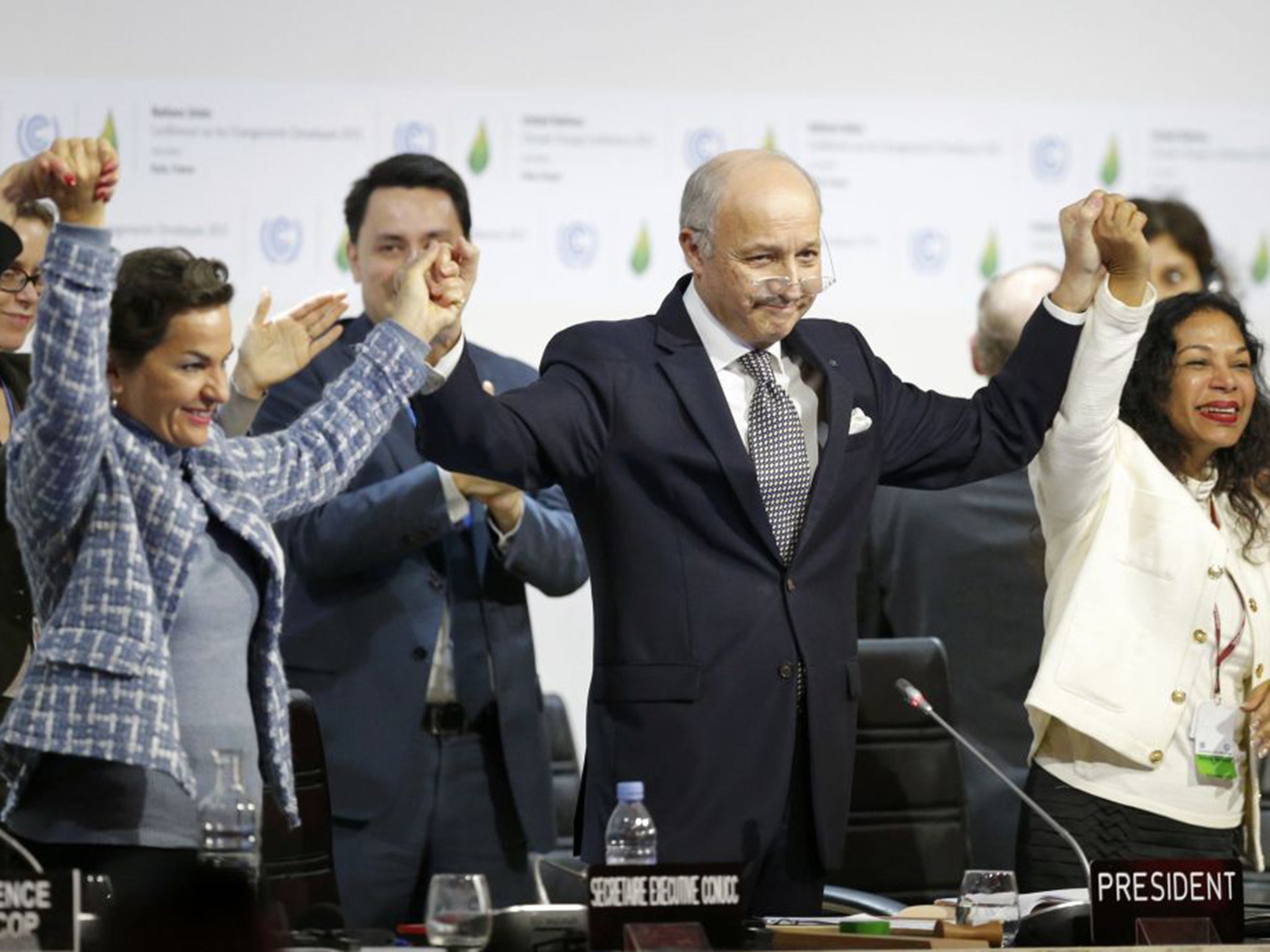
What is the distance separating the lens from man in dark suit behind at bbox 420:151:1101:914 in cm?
286

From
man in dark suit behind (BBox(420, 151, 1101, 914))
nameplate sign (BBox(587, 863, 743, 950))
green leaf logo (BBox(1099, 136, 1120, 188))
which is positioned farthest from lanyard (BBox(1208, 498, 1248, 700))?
green leaf logo (BBox(1099, 136, 1120, 188))

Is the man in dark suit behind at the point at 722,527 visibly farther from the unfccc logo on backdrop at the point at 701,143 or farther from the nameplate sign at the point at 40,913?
the unfccc logo on backdrop at the point at 701,143

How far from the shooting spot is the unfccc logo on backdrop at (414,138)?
4672 mm

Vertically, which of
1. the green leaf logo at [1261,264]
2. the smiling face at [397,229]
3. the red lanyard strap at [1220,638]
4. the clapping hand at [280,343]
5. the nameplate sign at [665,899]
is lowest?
the nameplate sign at [665,899]

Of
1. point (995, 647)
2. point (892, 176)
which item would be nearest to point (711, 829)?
point (995, 647)

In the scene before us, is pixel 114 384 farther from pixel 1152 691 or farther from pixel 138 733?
pixel 1152 691

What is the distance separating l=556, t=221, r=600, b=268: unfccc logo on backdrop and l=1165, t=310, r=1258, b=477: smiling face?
1631 mm

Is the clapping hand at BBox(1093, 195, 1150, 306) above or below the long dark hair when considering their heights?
below

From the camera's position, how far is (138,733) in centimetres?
239

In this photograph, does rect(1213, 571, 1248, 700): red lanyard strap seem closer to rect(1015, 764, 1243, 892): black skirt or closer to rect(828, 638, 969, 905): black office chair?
rect(1015, 764, 1243, 892): black skirt

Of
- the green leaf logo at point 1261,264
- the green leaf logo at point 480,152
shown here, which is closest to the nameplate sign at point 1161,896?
the green leaf logo at point 480,152

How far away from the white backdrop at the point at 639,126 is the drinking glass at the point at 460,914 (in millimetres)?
2699

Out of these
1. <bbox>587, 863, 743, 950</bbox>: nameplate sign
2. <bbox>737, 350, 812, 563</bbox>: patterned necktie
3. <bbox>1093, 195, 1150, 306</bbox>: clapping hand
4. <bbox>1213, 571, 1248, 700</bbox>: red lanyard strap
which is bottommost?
<bbox>587, 863, 743, 950</bbox>: nameplate sign

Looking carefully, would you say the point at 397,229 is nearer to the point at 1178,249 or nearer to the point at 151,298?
the point at 151,298
